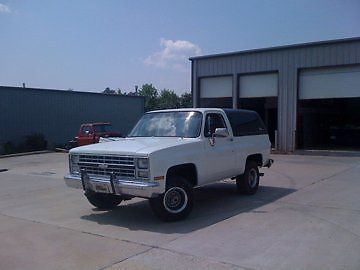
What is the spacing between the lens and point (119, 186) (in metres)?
7.81

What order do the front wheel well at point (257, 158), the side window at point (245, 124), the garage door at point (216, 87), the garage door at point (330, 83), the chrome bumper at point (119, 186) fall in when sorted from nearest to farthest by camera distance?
1. the chrome bumper at point (119, 186)
2. the side window at point (245, 124)
3. the front wheel well at point (257, 158)
4. the garage door at point (330, 83)
5. the garage door at point (216, 87)

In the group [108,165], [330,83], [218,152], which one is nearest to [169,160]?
[108,165]

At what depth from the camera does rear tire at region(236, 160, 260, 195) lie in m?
10.5

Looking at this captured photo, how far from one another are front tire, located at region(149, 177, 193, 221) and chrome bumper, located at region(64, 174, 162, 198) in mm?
317

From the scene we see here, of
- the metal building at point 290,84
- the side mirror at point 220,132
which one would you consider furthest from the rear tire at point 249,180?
the metal building at point 290,84

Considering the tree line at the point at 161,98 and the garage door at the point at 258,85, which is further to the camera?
the tree line at the point at 161,98

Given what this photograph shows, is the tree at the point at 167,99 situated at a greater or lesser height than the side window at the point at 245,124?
greater

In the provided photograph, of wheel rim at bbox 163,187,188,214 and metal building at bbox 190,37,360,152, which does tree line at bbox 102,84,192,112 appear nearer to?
metal building at bbox 190,37,360,152

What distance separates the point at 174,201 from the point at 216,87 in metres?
18.0

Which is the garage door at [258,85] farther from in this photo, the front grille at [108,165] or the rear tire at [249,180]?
the front grille at [108,165]

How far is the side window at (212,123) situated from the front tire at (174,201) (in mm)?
1371

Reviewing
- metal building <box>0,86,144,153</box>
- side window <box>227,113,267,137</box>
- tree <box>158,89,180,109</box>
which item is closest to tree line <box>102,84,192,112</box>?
tree <box>158,89,180,109</box>

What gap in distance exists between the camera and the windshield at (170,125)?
9.04 metres

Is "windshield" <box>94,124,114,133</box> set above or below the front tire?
above
